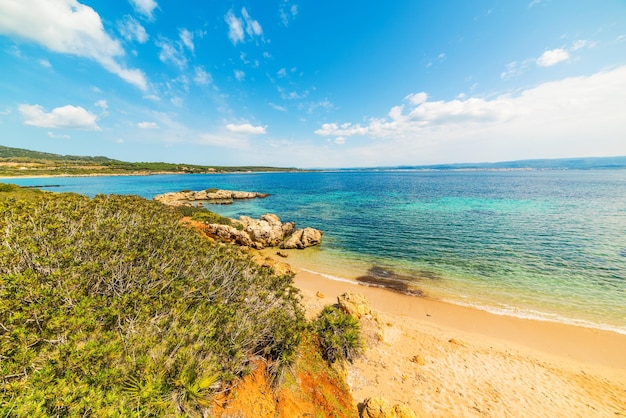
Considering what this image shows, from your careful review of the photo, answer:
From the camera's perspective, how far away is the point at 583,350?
1180cm

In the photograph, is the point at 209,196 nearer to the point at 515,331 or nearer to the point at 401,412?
the point at 515,331

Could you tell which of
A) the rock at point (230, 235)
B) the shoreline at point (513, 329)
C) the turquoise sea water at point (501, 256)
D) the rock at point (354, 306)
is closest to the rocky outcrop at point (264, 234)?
the rock at point (230, 235)

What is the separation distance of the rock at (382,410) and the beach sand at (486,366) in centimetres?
107

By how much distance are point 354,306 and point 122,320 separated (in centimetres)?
1038

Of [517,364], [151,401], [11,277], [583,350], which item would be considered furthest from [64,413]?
[583,350]

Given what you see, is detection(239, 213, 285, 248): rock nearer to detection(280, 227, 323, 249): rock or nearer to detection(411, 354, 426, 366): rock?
detection(280, 227, 323, 249): rock

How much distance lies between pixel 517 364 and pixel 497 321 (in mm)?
3597

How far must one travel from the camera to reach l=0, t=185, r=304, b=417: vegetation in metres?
4.16

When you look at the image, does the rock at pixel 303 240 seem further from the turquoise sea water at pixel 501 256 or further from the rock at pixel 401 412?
the rock at pixel 401 412

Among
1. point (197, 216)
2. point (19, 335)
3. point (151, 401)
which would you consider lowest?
point (197, 216)

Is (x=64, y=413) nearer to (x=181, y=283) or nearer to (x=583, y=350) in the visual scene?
(x=181, y=283)

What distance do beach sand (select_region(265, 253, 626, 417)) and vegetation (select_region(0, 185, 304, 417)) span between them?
256 centimetres

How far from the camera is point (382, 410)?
7371 millimetres

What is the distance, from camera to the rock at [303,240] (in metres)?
27.2
